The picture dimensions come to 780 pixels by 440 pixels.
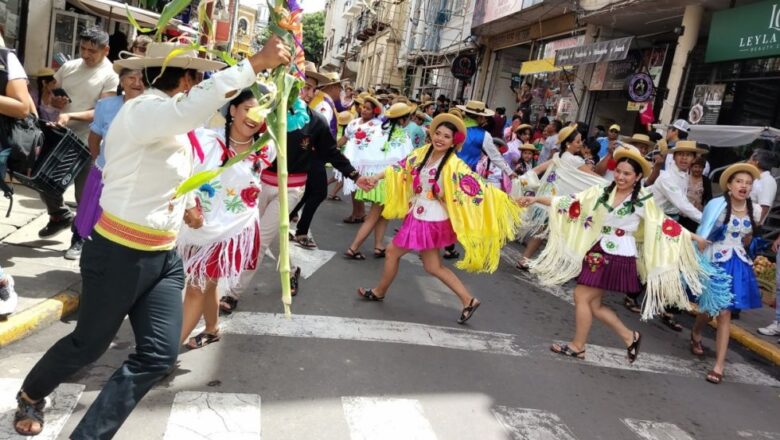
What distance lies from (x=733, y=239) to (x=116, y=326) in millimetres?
5042

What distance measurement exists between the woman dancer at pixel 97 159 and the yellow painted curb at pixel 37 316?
1.65 ft

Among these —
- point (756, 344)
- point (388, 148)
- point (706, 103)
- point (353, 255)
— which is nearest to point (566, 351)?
point (756, 344)

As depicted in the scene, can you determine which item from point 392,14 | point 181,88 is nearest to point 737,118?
point 181,88

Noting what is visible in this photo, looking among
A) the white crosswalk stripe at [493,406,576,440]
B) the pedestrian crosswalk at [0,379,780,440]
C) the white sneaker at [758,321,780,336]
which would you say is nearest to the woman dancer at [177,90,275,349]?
the pedestrian crosswalk at [0,379,780,440]

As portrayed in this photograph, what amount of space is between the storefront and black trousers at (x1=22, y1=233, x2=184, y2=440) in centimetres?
1054

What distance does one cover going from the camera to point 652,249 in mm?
5281

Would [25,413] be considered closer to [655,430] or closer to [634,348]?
[655,430]

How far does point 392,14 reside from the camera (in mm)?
38688

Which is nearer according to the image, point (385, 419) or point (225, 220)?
point (385, 419)

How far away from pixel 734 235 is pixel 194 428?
186 inches

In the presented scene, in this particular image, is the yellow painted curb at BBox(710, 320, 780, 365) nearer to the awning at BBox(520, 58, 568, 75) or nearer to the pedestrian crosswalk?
the pedestrian crosswalk

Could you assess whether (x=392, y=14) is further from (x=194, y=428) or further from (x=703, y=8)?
(x=194, y=428)

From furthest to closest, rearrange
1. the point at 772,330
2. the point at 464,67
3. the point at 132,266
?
the point at 464,67, the point at 772,330, the point at 132,266

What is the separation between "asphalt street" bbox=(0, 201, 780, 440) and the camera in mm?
3498
